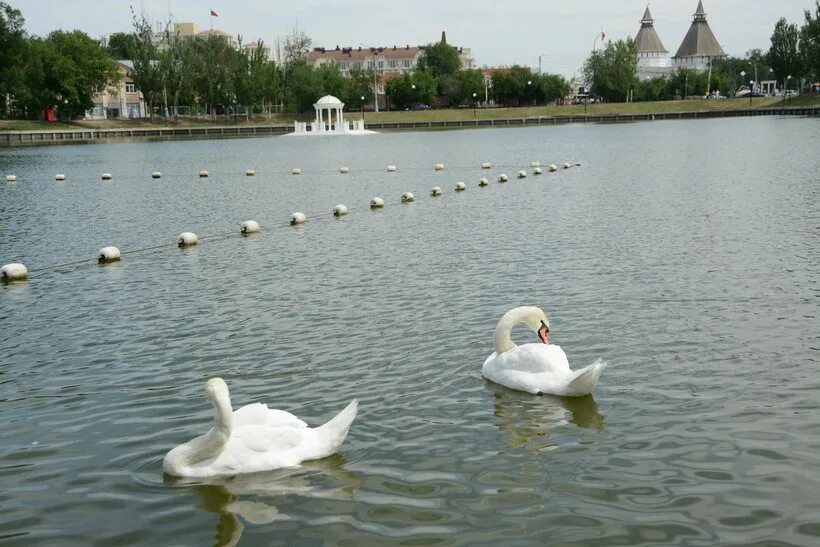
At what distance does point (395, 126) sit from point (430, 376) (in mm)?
Result: 138702

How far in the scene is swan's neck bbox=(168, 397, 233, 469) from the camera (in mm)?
9250

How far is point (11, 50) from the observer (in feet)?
402

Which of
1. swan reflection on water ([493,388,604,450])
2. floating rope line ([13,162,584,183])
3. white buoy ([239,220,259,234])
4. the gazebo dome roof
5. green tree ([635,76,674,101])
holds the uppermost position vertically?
green tree ([635,76,674,101])

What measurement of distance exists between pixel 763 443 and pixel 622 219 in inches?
732

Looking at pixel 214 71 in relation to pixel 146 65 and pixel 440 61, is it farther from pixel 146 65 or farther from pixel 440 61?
pixel 440 61

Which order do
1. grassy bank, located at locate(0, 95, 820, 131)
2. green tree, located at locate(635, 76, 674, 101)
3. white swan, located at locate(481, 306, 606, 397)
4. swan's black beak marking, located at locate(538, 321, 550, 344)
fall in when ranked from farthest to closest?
green tree, located at locate(635, 76, 674, 101)
grassy bank, located at locate(0, 95, 820, 131)
swan's black beak marking, located at locate(538, 321, 550, 344)
white swan, located at locate(481, 306, 606, 397)

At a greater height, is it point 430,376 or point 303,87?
point 303,87

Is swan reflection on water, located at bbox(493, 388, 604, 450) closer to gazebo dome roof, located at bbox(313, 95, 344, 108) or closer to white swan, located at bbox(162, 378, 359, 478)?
white swan, located at bbox(162, 378, 359, 478)

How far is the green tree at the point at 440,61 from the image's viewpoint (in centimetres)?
18675

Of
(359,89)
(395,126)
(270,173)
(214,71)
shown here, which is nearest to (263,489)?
(270,173)

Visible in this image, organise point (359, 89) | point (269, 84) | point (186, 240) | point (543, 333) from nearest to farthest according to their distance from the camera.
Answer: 1. point (543, 333)
2. point (186, 240)
3. point (269, 84)
4. point (359, 89)

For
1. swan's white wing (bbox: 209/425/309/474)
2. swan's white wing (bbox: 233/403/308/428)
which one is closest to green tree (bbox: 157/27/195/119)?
swan's white wing (bbox: 233/403/308/428)

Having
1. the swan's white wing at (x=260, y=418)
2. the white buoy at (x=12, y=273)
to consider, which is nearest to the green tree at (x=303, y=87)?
the white buoy at (x=12, y=273)

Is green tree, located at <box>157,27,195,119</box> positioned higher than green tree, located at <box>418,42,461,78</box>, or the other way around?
green tree, located at <box>418,42,461,78</box>
